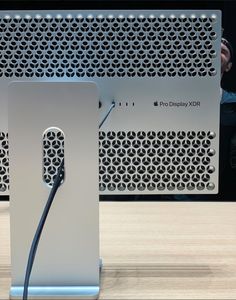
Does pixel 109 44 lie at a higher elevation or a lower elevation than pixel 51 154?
higher

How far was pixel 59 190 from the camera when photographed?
65cm

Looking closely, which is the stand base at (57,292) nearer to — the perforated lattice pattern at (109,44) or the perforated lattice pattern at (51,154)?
the perforated lattice pattern at (51,154)

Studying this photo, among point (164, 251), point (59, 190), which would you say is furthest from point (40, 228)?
point (164, 251)

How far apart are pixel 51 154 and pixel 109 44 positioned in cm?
17

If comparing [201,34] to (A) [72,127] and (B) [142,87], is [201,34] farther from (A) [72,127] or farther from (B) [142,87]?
(A) [72,127]

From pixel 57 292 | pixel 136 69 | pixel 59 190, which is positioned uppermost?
pixel 136 69

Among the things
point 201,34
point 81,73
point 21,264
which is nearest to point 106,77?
point 81,73

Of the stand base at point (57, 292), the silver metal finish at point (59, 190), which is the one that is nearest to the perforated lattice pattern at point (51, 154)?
the silver metal finish at point (59, 190)

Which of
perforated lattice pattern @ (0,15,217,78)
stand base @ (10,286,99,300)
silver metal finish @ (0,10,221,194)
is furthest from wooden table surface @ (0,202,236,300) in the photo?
perforated lattice pattern @ (0,15,217,78)

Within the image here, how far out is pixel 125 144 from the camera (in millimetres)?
695

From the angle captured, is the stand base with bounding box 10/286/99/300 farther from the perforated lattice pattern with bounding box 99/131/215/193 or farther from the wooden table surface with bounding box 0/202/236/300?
the perforated lattice pattern with bounding box 99/131/215/193

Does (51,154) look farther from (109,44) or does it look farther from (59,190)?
(109,44)

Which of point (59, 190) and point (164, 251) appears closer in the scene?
point (59, 190)

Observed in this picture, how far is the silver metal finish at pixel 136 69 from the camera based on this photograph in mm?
663
